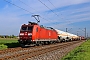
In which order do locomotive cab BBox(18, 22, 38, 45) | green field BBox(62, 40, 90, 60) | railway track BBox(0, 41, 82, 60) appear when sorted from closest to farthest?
green field BBox(62, 40, 90, 60) < railway track BBox(0, 41, 82, 60) < locomotive cab BBox(18, 22, 38, 45)

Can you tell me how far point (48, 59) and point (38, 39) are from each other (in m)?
14.9

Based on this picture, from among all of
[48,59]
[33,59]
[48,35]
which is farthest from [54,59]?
[48,35]

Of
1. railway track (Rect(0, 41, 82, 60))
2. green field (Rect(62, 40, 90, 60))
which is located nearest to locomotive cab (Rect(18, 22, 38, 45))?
railway track (Rect(0, 41, 82, 60))

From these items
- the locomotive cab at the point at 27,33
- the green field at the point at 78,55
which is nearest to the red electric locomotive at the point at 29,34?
the locomotive cab at the point at 27,33

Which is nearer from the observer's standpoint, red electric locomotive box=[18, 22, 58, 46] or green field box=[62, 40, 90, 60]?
green field box=[62, 40, 90, 60]

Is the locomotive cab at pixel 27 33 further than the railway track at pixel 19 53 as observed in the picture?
Yes

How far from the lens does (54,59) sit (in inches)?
598

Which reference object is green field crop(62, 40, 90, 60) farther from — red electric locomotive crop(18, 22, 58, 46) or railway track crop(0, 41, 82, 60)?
red electric locomotive crop(18, 22, 58, 46)

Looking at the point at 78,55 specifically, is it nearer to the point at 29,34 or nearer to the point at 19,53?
the point at 19,53

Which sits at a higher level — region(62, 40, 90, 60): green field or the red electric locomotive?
the red electric locomotive

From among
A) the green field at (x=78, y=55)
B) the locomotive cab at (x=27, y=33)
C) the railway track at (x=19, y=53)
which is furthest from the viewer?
the locomotive cab at (x=27, y=33)

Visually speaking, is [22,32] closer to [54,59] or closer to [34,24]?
[34,24]

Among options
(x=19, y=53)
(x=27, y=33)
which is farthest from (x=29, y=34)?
(x=19, y=53)

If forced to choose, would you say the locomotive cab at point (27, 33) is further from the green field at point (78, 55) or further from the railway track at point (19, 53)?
the green field at point (78, 55)
